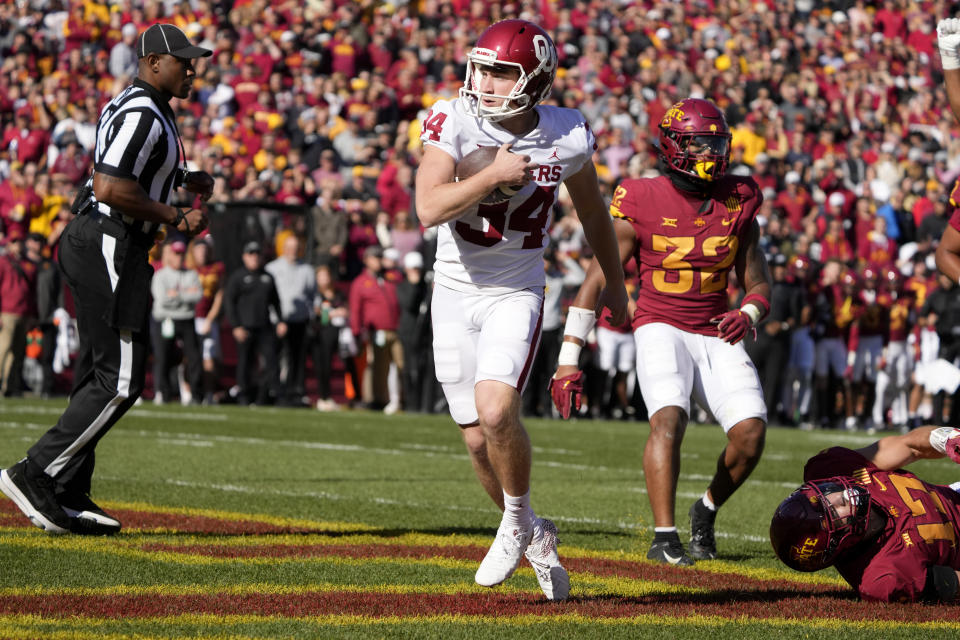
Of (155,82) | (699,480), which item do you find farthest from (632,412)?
(155,82)

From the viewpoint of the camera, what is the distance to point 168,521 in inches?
272

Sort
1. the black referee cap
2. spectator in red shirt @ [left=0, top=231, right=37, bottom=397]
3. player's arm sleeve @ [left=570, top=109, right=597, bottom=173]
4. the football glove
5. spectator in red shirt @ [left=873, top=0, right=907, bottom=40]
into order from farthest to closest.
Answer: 1. spectator in red shirt @ [left=873, top=0, right=907, bottom=40]
2. spectator in red shirt @ [left=0, top=231, right=37, bottom=397]
3. the black referee cap
4. the football glove
5. player's arm sleeve @ [left=570, top=109, right=597, bottom=173]

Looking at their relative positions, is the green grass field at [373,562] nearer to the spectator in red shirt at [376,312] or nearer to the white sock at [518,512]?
the white sock at [518,512]

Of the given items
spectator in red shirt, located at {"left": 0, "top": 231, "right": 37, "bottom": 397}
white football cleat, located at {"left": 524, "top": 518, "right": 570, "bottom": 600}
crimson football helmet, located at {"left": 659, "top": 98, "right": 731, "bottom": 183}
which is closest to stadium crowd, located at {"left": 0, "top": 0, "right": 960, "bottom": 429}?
spectator in red shirt, located at {"left": 0, "top": 231, "right": 37, "bottom": 397}

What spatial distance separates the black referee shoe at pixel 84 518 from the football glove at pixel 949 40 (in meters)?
3.84

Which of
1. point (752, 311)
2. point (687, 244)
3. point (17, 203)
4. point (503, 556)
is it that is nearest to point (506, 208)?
point (503, 556)

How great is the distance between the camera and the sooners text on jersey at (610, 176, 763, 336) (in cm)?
670

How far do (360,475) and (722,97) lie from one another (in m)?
14.2

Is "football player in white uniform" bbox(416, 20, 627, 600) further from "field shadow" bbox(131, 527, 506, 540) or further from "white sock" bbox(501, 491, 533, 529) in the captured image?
"field shadow" bbox(131, 527, 506, 540)

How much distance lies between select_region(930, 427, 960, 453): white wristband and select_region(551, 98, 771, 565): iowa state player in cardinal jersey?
1161mm

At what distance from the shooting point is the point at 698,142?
6656mm

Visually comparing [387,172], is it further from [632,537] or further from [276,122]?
[632,537]

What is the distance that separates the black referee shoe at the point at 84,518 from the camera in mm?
6324

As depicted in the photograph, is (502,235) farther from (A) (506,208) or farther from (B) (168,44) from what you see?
(B) (168,44)
